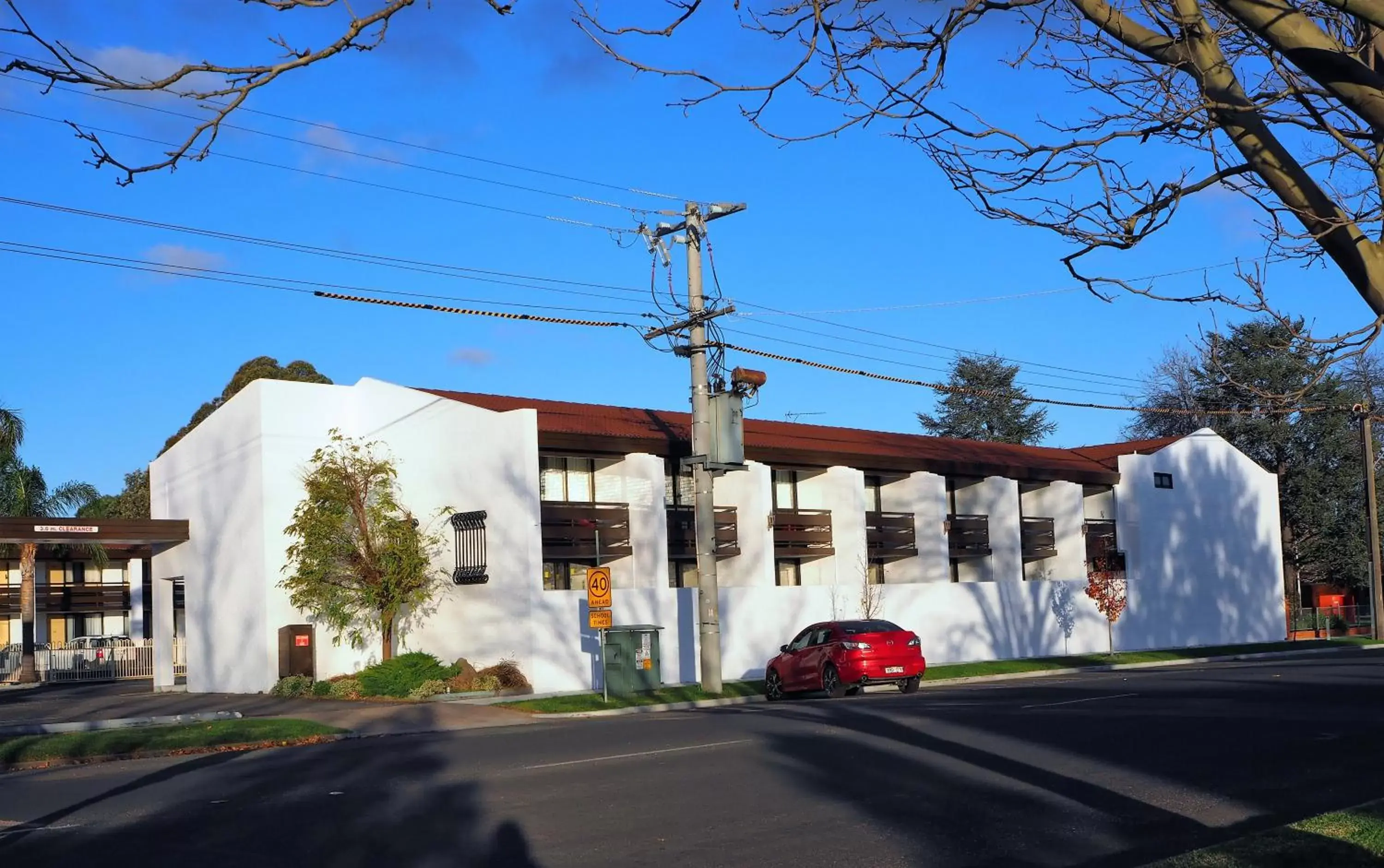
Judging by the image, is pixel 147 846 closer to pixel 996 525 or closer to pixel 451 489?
pixel 451 489

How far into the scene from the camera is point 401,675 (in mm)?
31281

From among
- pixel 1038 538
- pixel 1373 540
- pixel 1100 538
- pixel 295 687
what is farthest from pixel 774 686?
pixel 1373 540

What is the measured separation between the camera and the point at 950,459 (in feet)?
146

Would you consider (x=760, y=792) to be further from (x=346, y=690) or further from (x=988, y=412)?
(x=988, y=412)

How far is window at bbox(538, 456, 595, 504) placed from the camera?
118 ft

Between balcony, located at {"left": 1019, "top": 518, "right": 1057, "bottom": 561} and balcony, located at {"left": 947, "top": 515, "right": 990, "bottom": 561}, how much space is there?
1921 millimetres

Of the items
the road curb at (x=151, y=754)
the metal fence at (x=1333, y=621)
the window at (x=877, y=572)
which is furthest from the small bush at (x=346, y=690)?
the metal fence at (x=1333, y=621)

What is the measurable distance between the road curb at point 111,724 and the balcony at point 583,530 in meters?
8.15

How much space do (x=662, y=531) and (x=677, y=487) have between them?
3240 millimetres

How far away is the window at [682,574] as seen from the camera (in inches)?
1543

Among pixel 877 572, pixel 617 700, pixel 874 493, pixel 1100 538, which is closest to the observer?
pixel 617 700

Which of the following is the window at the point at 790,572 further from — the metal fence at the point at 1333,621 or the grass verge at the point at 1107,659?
the metal fence at the point at 1333,621

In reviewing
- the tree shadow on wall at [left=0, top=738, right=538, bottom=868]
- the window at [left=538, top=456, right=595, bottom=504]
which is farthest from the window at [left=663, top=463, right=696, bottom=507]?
the tree shadow on wall at [left=0, top=738, right=538, bottom=868]

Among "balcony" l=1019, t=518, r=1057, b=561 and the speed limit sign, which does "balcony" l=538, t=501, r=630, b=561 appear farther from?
"balcony" l=1019, t=518, r=1057, b=561
